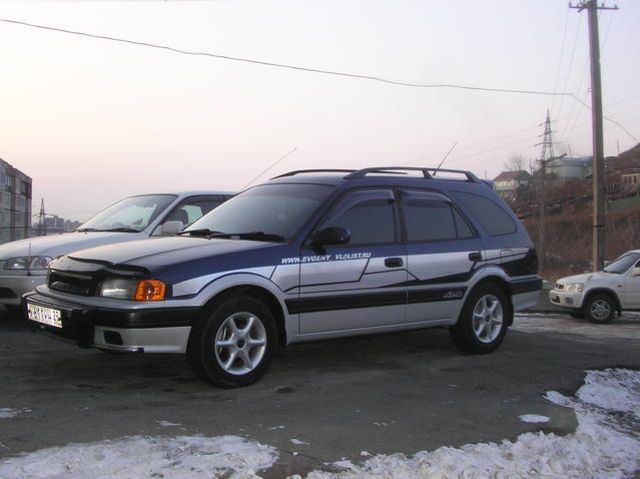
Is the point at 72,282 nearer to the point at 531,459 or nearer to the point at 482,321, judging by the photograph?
the point at 531,459

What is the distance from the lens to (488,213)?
276 inches

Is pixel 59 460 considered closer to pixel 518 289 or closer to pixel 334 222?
pixel 334 222

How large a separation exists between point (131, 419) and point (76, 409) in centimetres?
45

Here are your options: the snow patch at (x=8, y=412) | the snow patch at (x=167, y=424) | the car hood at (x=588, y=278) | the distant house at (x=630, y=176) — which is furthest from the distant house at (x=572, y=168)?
the snow patch at (x=8, y=412)

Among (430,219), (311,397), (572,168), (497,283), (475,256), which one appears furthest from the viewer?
(572,168)

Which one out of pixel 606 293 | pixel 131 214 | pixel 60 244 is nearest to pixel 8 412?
pixel 60 244

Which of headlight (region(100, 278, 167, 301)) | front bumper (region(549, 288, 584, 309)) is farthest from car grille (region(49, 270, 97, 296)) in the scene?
front bumper (region(549, 288, 584, 309))

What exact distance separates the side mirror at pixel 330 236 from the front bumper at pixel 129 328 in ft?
3.89

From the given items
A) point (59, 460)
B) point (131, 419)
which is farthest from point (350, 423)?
point (59, 460)

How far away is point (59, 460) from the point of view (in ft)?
11.0

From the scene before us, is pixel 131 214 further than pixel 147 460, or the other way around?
pixel 131 214

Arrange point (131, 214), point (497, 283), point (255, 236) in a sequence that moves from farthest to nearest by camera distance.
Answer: point (131, 214)
point (497, 283)
point (255, 236)

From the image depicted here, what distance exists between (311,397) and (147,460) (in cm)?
170

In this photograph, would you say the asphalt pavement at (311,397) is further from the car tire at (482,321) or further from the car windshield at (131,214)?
the car windshield at (131,214)
